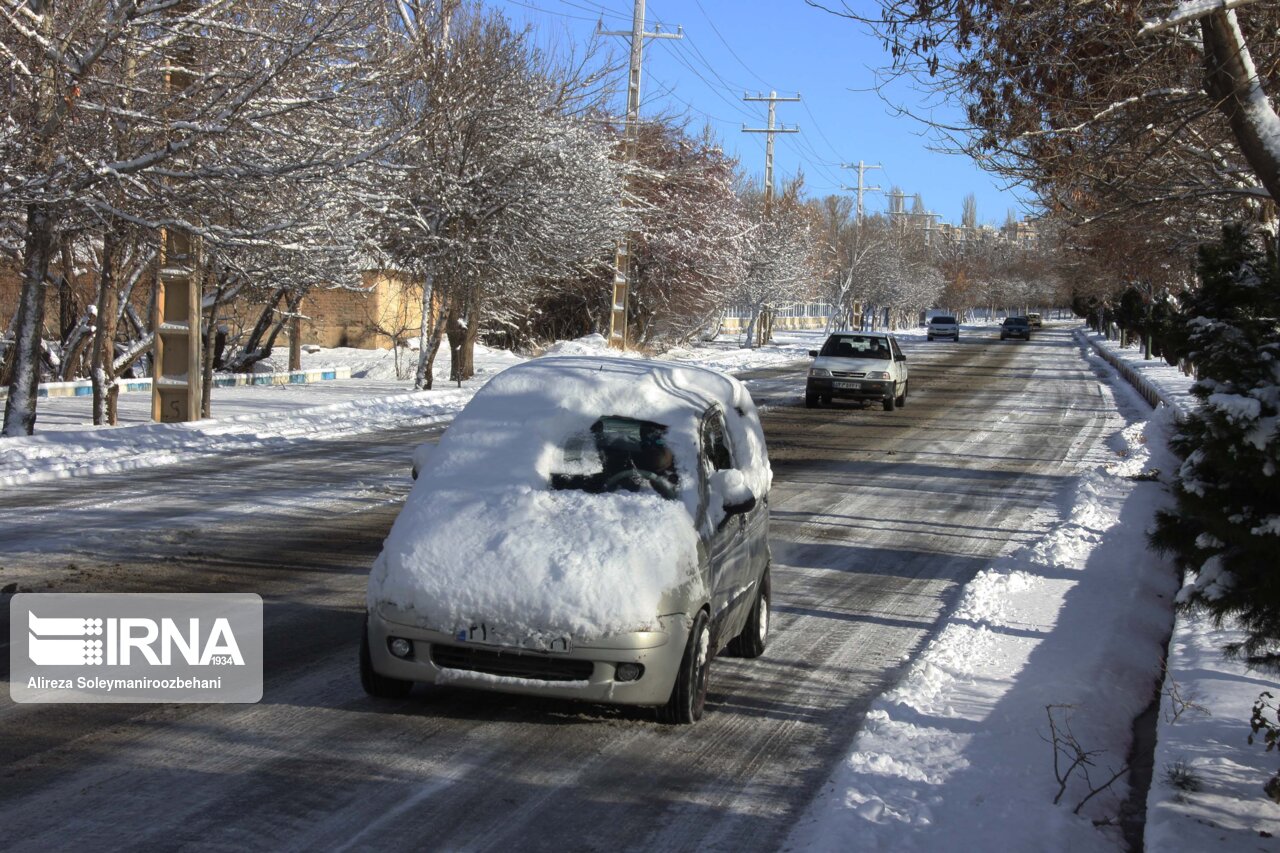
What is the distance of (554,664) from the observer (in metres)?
Result: 6.04

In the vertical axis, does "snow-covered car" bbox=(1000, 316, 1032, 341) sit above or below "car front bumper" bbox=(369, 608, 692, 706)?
above

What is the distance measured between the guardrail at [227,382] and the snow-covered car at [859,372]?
13.2 meters

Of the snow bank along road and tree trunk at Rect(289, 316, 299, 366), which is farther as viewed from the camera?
tree trunk at Rect(289, 316, 299, 366)

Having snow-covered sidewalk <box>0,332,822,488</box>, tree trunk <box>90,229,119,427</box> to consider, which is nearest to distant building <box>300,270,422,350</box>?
snow-covered sidewalk <box>0,332,822,488</box>

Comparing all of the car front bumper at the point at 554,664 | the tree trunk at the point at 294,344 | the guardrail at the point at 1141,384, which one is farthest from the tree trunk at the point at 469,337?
the car front bumper at the point at 554,664

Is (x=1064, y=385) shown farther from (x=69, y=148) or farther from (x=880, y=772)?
(x=880, y=772)

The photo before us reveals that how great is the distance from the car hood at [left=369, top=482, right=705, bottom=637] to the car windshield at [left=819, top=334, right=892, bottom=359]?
72.6 feet

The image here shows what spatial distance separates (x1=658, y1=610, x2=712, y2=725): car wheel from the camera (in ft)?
20.6

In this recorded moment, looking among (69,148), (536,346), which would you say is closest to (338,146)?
(69,148)

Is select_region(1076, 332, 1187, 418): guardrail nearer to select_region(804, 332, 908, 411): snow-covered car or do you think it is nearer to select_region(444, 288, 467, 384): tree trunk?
select_region(804, 332, 908, 411): snow-covered car

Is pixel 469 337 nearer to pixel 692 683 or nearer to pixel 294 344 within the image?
pixel 294 344

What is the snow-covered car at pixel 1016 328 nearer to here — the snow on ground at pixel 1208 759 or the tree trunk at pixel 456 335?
the tree trunk at pixel 456 335

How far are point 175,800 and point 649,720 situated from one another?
2.37 metres

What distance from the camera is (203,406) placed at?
22.7 metres
